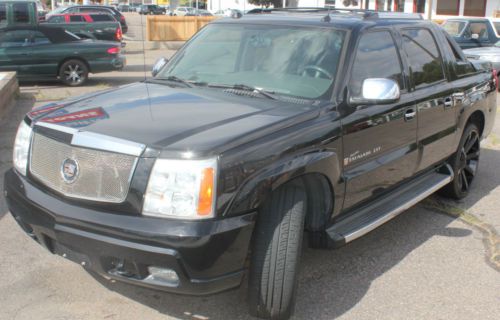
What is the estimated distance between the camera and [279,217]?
3.21 meters

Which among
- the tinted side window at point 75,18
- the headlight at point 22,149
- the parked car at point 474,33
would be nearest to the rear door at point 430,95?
the headlight at point 22,149

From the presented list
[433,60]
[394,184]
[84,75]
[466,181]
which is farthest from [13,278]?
[84,75]

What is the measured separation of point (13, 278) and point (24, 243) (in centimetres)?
60

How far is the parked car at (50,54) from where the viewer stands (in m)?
13.1

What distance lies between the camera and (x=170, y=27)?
2559cm

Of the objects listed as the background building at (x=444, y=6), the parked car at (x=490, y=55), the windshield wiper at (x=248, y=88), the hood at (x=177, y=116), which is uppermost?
the background building at (x=444, y=6)

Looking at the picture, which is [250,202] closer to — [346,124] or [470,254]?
[346,124]

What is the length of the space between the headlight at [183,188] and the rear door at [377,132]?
47.5 inches

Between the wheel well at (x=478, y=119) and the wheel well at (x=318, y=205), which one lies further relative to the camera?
the wheel well at (x=478, y=119)

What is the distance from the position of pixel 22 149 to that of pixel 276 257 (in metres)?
1.72

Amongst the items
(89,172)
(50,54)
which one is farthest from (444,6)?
(89,172)

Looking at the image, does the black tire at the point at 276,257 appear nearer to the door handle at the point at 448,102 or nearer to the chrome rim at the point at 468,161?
the door handle at the point at 448,102

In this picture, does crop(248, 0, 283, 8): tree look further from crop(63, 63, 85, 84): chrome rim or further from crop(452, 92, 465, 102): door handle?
crop(452, 92, 465, 102): door handle

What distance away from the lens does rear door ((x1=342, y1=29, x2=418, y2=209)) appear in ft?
12.7
